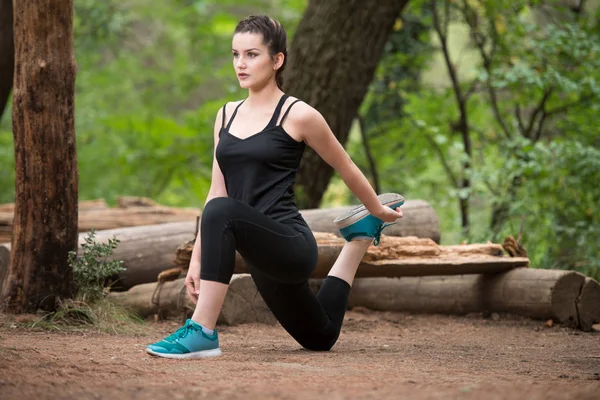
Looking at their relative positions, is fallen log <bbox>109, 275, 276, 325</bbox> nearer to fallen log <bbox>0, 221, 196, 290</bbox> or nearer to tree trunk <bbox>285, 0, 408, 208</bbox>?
fallen log <bbox>0, 221, 196, 290</bbox>

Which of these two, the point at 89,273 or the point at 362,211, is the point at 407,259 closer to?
the point at 362,211

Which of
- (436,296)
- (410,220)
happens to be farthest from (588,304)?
(410,220)

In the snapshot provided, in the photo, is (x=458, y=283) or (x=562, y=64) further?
(x=562, y=64)

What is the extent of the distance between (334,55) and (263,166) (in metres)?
4.49

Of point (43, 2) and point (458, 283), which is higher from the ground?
point (43, 2)

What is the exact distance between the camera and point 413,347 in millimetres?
4836

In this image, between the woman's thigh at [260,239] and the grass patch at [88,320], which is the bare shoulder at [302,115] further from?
the grass patch at [88,320]

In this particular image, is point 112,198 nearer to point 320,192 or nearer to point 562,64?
point 320,192

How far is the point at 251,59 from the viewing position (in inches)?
156

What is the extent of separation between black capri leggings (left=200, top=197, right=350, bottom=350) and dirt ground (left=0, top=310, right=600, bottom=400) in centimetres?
26

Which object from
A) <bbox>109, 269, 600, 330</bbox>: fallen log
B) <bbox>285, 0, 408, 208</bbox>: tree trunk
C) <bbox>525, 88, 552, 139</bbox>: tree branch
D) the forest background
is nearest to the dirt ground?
<bbox>109, 269, 600, 330</bbox>: fallen log

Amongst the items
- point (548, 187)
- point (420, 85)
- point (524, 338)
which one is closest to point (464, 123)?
point (420, 85)

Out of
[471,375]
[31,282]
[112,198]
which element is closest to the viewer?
[471,375]

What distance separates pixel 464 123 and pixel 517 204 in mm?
2548
